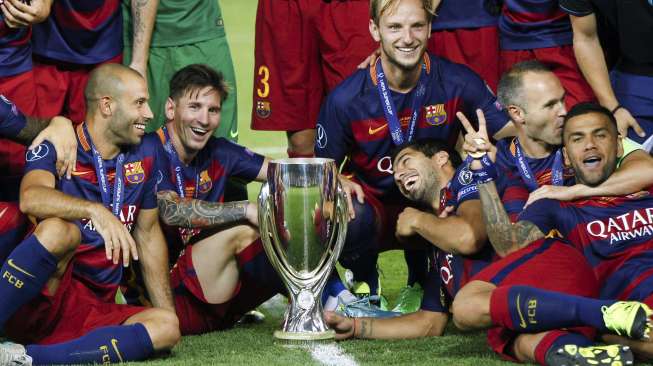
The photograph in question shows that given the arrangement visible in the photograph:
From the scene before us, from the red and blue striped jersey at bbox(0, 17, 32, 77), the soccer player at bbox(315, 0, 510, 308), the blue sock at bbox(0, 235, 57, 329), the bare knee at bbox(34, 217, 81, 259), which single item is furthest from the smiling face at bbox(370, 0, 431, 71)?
the blue sock at bbox(0, 235, 57, 329)

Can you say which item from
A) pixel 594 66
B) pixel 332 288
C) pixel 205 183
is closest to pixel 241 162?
pixel 205 183

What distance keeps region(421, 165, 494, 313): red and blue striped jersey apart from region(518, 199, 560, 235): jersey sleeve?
0.85 ft

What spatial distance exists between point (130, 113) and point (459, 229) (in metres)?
1.45

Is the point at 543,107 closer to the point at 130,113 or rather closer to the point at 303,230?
the point at 303,230

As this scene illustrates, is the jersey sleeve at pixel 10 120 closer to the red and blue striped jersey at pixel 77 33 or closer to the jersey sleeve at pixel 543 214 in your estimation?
the red and blue striped jersey at pixel 77 33

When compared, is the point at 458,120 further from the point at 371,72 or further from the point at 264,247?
the point at 264,247

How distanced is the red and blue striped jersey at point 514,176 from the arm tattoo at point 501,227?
28 centimetres

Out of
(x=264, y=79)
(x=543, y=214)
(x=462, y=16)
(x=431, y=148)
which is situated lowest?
(x=543, y=214)

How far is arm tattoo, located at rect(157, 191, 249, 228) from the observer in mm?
6430

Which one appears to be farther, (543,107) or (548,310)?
(543,107)

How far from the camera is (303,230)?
20.2ft

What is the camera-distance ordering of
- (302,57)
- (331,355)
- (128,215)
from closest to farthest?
(331,355) → (128,215) → (302,57)

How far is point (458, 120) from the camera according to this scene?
695 cm

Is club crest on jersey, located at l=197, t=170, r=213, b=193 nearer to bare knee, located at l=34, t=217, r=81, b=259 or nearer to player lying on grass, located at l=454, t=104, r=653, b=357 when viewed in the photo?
bare knee, located at l=34, t=217, r=81, b=259
